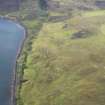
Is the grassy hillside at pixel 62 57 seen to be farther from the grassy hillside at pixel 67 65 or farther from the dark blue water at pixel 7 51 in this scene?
the dark blue water at pixel 7 51

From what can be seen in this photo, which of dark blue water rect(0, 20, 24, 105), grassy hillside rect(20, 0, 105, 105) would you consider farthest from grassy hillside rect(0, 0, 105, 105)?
dark blue water rect(0, 20, 24, 105)

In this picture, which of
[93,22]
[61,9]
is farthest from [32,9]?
[93,22]

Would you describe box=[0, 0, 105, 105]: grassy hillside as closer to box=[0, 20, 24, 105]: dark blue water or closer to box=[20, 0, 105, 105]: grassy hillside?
box=[20, 0, 105, 105]: grassy hillside

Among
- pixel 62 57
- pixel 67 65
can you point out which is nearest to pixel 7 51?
pixel 62 57

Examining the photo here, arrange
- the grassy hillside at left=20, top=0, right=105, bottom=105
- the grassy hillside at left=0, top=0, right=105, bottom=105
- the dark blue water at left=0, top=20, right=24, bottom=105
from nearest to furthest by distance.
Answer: the grassy hillside at left=20, top=0, right=105, bottom=105 < the grassy hillside at left=0, top=0, right=105, bottom=105 < the dark blue water at left=0, top=20, right=24, bottom=105

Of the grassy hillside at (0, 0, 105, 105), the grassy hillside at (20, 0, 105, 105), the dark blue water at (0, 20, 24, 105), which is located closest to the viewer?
the grassy hillside at (20, 0, 105, 105)

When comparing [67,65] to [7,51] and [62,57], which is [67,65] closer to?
[62,57]

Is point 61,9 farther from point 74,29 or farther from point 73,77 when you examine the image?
point 73,77
